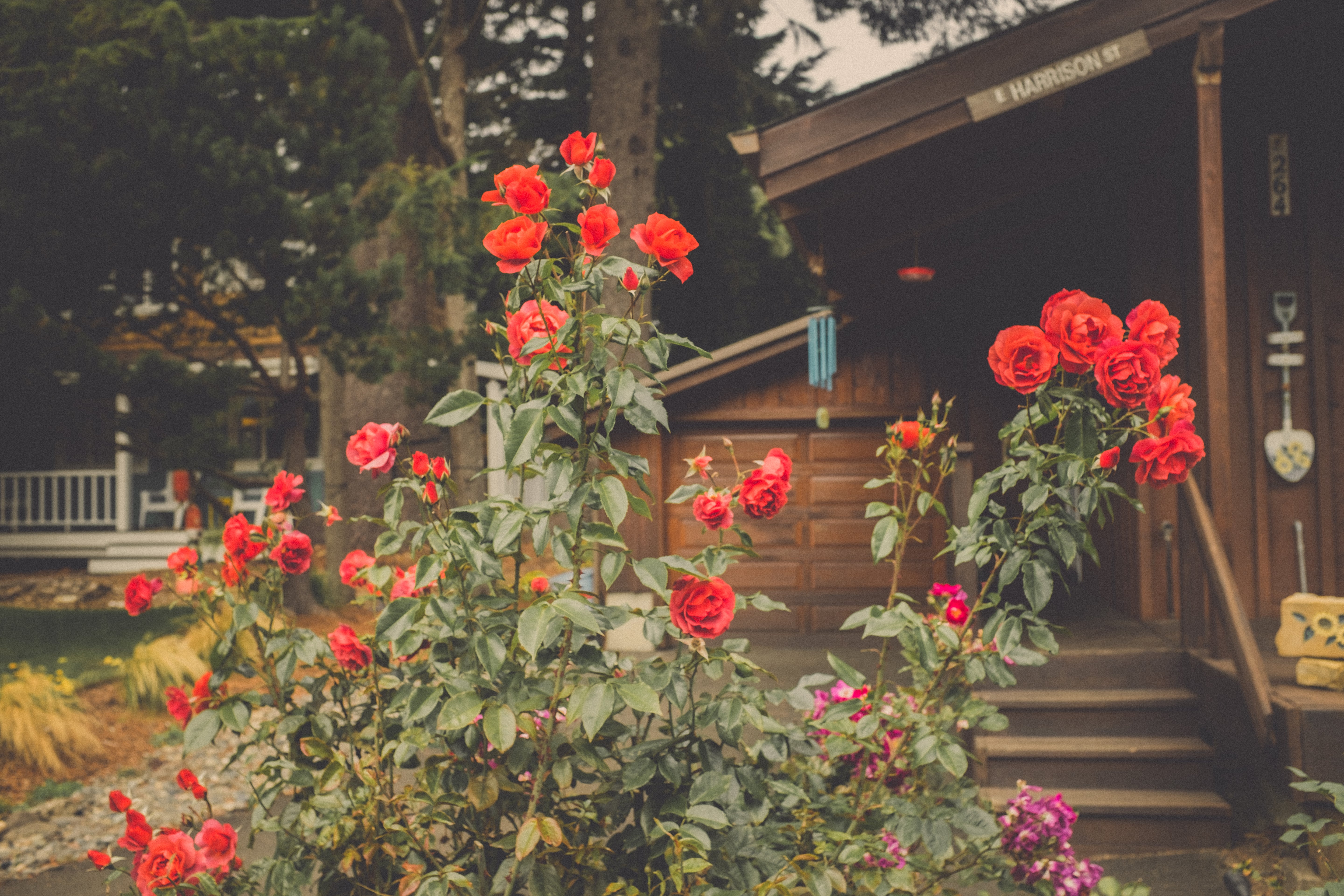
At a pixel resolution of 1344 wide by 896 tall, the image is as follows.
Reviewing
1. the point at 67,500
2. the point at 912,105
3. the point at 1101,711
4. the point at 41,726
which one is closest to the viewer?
the point at 1101,711

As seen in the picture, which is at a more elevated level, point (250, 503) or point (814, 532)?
point (250, 503)

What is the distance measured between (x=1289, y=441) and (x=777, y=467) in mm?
5554

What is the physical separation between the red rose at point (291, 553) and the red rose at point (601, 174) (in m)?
1.23

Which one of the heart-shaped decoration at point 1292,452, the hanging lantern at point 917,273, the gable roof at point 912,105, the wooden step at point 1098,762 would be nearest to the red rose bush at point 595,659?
the wooden step at point 1098,762

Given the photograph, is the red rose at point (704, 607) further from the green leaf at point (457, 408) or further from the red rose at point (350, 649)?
the red rose at point (350, 649)

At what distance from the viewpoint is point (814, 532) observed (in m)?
9.45

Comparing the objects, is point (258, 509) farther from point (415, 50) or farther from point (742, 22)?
point (742, 22)

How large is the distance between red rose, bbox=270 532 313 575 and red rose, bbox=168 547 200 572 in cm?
28

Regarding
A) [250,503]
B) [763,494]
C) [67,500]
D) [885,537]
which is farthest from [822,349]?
[67,500]

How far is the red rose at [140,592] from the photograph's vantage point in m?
2.42

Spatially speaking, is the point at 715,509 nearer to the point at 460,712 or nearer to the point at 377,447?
the point at 460,712

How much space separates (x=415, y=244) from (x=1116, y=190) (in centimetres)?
901

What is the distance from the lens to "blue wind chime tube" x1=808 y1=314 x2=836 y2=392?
8547mm

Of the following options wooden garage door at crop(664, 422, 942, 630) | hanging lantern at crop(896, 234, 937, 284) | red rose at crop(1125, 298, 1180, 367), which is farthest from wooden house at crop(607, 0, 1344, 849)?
red rose at crop(1125, 298, 1180, 367)
